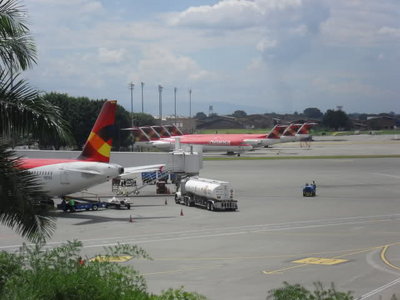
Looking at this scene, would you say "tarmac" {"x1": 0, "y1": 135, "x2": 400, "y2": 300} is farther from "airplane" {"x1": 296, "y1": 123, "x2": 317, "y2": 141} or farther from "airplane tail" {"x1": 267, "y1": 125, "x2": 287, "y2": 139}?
"airplane" {"x1": 296, "y1": 123, "x2": 317, "y2": 141}

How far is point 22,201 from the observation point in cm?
1355

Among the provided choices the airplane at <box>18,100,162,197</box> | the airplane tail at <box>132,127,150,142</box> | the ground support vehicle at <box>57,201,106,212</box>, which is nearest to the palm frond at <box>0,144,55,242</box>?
the airplane at <box>18,100,162,197</box>

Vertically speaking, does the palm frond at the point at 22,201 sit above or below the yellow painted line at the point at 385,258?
above

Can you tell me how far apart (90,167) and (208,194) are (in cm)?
1195

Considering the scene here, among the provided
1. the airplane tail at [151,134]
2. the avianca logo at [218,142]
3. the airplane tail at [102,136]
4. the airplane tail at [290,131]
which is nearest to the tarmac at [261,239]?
the airplane tail at [102,136]

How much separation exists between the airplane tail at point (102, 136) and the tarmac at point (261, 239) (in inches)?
203

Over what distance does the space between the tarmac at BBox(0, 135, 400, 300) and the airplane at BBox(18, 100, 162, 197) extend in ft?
9.05

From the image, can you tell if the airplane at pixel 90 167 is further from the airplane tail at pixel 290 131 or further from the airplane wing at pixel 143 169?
the airplane tail at pixel 290 131

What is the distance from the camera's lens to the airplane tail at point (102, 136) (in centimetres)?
5422

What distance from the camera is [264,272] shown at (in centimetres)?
3209

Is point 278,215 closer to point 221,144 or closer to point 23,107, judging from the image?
point 23,107

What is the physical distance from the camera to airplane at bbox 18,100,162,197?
54.1m

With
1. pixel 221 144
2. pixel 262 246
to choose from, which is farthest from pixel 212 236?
pixel 221 144

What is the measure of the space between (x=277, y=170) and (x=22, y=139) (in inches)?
3740
